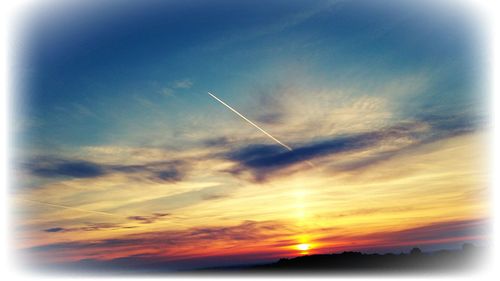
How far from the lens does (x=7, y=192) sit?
5.11m

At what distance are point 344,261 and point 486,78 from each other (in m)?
3.66

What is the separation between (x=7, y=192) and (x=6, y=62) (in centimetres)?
178

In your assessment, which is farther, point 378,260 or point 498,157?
point 378,260

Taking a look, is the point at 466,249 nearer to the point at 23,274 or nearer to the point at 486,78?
the point at 486,78

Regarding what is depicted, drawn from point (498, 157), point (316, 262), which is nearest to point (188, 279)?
point (316, 262)

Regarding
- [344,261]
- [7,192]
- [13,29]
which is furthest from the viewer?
[344,261]

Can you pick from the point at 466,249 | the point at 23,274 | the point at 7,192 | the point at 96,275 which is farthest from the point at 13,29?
the point at 466,249

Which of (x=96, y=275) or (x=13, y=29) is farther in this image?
(x=96, y=275)

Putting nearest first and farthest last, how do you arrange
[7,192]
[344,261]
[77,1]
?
[7,192]
[77,1]
[344,261]

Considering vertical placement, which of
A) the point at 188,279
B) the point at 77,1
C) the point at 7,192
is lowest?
the point at 188,279

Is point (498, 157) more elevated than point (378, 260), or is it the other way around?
point (498, 157)

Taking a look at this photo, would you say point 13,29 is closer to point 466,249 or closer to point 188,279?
point 188,279

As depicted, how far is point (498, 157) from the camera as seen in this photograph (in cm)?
538

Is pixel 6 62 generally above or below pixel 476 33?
below
